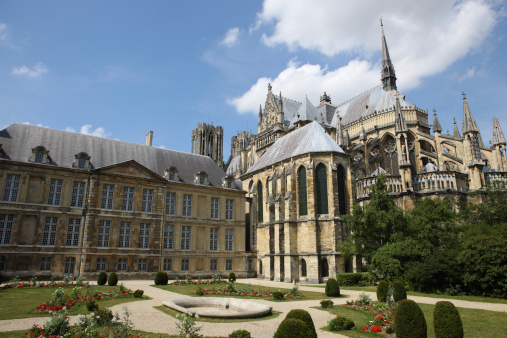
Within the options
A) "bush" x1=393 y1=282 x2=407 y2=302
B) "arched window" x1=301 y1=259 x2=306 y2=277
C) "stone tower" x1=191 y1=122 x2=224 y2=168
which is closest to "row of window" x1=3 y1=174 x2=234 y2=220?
"arched window" x1=301 y1=259 x2=306 y2=277

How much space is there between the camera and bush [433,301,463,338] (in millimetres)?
8662

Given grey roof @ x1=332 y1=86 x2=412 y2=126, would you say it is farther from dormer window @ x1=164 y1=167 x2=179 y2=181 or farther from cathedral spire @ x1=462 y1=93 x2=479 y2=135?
dormer window @ x1=164 y1=167 x2=179 y2=181

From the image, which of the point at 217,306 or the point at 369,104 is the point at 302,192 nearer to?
the point at 217,306

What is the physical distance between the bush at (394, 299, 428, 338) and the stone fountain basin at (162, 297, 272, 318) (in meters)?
5.18

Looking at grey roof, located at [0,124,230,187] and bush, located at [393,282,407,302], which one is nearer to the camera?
bush, located at [393,282,407,302]

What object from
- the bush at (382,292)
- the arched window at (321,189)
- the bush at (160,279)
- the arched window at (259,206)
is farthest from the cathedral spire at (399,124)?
the bush at (160,279)

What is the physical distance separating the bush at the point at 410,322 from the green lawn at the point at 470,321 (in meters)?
1.53

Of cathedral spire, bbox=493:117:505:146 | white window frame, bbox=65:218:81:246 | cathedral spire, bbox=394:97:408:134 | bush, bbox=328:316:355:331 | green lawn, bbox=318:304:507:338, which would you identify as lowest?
green lawn, bbox=318:304:507:338

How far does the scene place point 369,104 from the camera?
5200 centimetres

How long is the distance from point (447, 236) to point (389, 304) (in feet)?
51.4

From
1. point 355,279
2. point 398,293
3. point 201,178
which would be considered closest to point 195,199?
point 201,178

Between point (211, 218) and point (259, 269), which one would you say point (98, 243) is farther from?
point (259, 269)

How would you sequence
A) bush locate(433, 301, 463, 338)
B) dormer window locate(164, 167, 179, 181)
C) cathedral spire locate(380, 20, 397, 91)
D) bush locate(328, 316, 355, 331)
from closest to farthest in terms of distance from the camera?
bush locate(433, 301, 463, 338) < bush locate(328, 316, 355, 331) < dormer window locate(164, 167, 179, 181) < cathedral spire locate(380, 20, 397, 91)

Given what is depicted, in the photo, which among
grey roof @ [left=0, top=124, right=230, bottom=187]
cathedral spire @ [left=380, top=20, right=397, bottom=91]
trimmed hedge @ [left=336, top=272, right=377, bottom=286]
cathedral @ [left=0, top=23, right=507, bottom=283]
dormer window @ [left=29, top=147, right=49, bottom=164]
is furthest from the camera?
cathedral spire @ [left=380, top=20, right=397, bottom=91]
